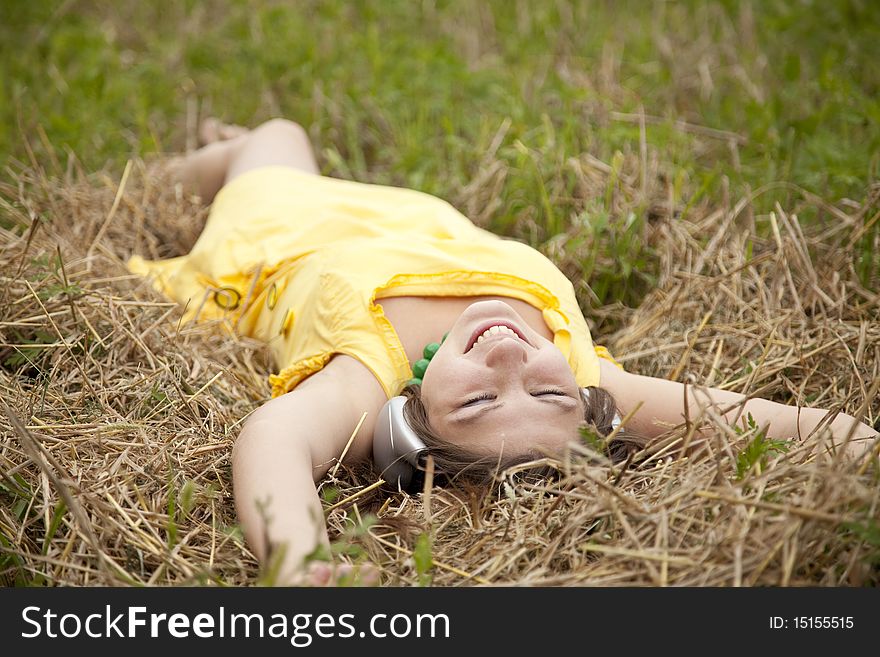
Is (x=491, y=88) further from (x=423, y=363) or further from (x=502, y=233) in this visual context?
(x=423, y=363)

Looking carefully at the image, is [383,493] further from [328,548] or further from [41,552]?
[41,552]

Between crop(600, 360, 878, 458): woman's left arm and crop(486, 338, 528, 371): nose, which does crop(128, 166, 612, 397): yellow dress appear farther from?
crop(486, 338, 528, 371): nose

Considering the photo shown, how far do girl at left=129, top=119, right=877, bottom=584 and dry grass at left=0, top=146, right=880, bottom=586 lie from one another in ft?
0.42

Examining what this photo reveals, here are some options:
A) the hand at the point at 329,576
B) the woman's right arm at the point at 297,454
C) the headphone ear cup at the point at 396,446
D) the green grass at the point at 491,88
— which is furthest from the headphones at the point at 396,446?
the green grass at the point at 491,88

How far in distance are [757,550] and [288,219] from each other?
2.13m

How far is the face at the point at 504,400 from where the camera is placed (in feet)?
7.53

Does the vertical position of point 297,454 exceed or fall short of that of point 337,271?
it falls short

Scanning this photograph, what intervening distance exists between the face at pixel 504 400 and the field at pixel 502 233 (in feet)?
0.40

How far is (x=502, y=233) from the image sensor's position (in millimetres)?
3824

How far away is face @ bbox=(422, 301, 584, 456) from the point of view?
229cm

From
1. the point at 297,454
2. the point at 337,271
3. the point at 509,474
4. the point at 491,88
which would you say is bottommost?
the point at 509,474

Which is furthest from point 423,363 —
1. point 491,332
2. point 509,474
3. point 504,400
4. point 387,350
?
point 509,474

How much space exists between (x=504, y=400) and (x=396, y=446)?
0.31 metres

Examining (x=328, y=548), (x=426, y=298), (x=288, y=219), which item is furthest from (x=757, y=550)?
(x=288, y=219)
